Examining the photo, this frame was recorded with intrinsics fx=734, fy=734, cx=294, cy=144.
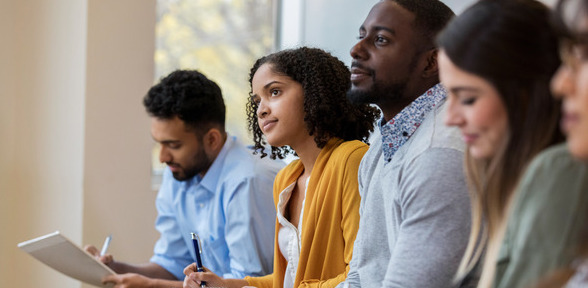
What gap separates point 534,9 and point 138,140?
94.1 inches

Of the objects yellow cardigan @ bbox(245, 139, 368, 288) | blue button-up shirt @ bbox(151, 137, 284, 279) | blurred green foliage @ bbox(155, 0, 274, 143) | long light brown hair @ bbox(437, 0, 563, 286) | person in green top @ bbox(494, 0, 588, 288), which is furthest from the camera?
blurred green foliage @ bbox(155, 0, 274, 143)

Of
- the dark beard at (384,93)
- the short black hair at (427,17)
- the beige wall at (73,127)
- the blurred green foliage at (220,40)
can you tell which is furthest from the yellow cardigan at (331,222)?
the blurred green foliage at (220,40)

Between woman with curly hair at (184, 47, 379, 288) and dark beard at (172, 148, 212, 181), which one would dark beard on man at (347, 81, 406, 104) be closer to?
woman with curly hair at (184, 47, 379, 288)

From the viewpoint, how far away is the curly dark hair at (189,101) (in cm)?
272

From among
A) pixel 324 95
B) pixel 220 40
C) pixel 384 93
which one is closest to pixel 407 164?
pixel 384 93

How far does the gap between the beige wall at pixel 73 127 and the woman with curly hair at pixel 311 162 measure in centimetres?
114

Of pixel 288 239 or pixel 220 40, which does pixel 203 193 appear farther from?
pixel 220 40

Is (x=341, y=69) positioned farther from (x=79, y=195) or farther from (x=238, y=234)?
(x=79, y=195)

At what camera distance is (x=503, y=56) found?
3.67ft

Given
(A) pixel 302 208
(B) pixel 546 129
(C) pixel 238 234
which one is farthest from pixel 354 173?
(B) pixel 546 129

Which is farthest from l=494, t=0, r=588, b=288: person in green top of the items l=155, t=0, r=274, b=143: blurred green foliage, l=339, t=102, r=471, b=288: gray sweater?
l=155, t=0, r=274, b=143: blurred green foliage

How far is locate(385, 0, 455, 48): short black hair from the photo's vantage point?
5.58 ft

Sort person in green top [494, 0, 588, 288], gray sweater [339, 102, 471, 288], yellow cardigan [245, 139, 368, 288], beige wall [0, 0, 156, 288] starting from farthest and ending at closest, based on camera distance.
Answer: beige wall [0, 0, 156, 288] < yellow cardigan [245, 139, 368, 288] < gray sweater [339, 102, 471, 288] < person in green top [494, 0, 588, 288]

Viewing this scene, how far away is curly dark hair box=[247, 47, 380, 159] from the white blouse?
0.17 metres
